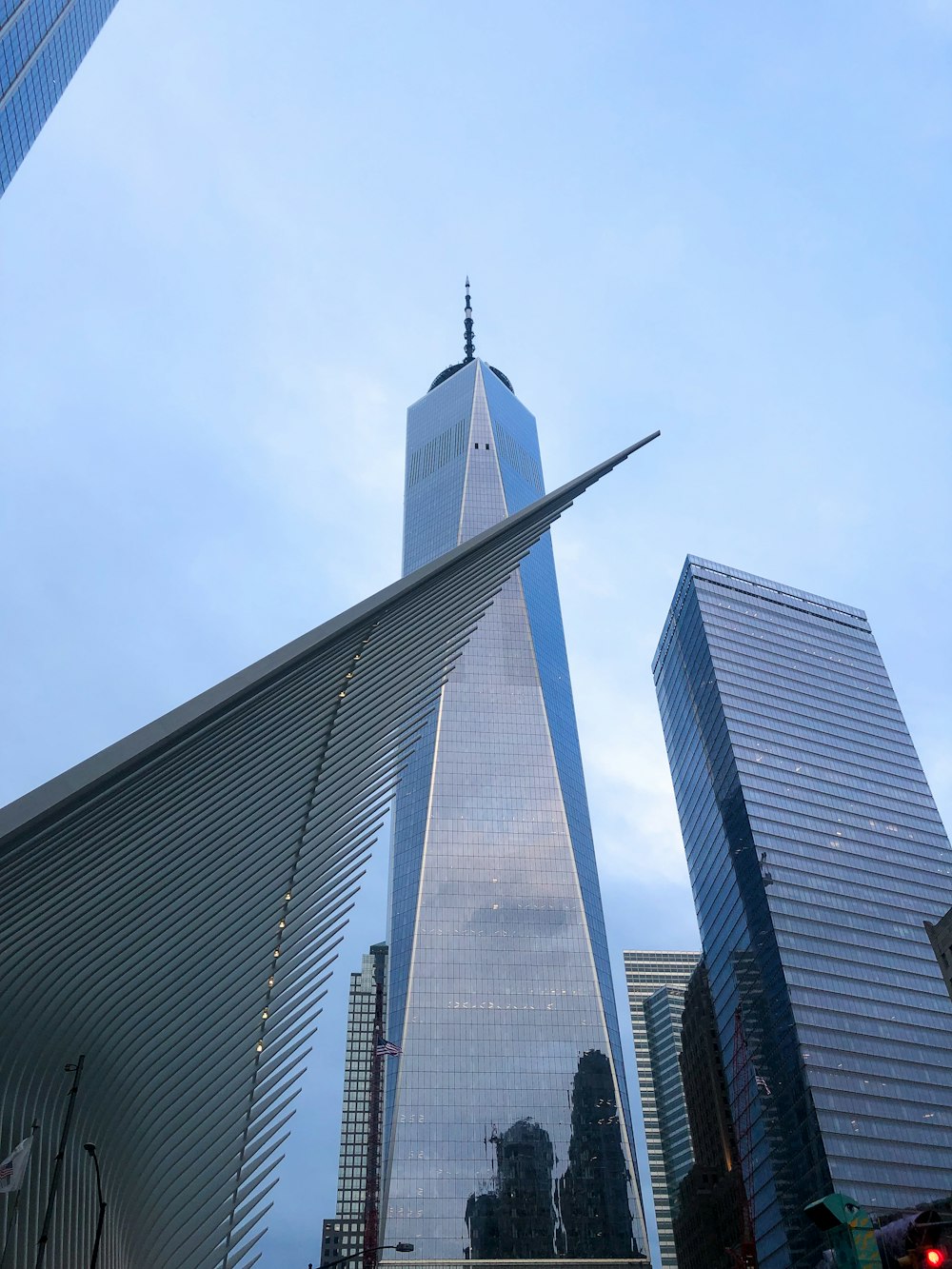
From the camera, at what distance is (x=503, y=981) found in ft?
413

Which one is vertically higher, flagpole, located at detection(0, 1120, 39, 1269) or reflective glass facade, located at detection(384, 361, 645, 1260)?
reflective glass facade, located at detection(384, 361, 645, 1260)

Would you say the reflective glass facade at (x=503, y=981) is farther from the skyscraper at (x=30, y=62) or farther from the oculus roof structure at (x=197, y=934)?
the oculus roof structure at (x=197, y=934)

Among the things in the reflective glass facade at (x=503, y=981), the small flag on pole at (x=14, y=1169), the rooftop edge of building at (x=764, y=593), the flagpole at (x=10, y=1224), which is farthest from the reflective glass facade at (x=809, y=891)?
the small flag on pole at (x=14, y=1169)

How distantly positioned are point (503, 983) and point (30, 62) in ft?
361

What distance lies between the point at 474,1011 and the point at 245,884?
98859 millimetres

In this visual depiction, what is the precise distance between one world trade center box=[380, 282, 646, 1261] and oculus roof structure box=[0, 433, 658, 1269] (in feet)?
280

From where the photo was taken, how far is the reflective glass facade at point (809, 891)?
10781cm

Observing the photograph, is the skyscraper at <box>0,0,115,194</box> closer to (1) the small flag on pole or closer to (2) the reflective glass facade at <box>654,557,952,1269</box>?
(1) the small flag on pole

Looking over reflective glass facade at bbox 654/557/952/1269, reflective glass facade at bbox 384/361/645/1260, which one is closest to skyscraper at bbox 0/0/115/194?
reflective glass facade at bbox 384/361/645/1260

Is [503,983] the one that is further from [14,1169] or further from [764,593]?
[14,1169]

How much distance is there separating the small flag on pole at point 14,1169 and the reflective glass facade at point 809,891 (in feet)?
319

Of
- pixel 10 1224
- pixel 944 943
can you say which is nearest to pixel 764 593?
pixel 944 943

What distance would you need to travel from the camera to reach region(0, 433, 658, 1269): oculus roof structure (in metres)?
27.7

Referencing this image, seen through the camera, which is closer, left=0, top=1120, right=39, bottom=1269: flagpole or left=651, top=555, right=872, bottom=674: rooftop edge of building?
left=0, top=1120, right=39, bottom=1269: flagpole
